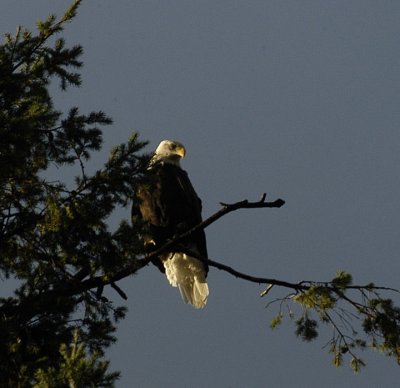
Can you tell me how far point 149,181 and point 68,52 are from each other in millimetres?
872

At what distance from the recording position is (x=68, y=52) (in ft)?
16.3

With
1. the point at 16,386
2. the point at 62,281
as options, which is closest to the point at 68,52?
the point at 62,281

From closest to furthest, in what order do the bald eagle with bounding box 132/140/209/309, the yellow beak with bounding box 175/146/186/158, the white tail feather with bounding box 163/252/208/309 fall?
the bald eagle with bounding box 132/140/209/309 → the white tail feather with bounding box 163/252/208/309 → the yellow beak with bounding box 175/146/186/158

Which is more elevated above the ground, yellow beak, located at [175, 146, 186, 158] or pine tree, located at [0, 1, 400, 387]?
yellow beak, located at [175, 146, 186, 158]

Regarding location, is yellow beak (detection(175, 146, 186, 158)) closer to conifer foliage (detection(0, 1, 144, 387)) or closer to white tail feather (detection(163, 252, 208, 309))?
white tail feather (detection(163, 252, 208, 309))

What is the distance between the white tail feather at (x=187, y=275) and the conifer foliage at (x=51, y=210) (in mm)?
2223

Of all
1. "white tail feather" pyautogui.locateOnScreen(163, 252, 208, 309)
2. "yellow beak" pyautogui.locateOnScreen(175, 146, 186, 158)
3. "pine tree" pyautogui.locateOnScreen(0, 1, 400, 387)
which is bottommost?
"pine tree" pyautogui.locateOnScreen(0, 1, 400, 387)

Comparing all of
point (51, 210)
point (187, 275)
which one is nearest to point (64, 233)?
point (51, 210)

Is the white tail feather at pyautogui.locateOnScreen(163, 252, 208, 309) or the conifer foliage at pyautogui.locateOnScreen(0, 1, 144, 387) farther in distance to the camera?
the white tail feather at pyautogui.locateOnScreen(163, 252, 208, 309)

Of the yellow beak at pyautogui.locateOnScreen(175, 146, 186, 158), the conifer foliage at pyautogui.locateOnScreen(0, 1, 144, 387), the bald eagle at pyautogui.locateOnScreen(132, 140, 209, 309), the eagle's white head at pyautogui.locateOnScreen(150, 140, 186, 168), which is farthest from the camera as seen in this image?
the yellow beak at pyautogui.locateOnScreen(175, 146, 186, 158)

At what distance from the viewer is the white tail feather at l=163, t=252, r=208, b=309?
7121 mm

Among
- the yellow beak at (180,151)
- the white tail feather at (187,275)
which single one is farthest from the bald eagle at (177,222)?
the yellow beak at (180,151)

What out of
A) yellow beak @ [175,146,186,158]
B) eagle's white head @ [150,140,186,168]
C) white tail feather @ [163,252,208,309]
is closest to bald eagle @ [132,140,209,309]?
white tail feather @ [163,252,208,309]

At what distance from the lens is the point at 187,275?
23.5ft
